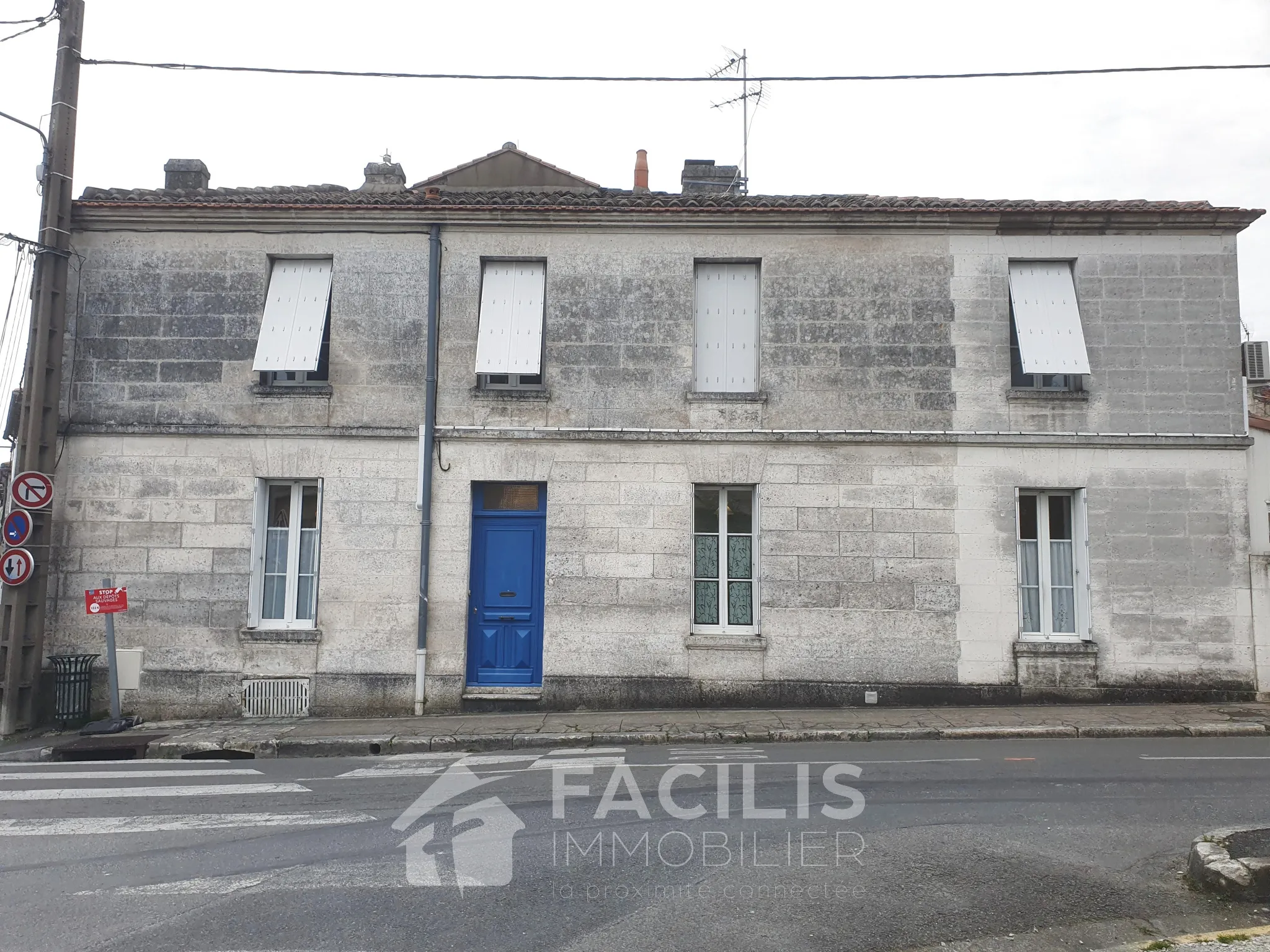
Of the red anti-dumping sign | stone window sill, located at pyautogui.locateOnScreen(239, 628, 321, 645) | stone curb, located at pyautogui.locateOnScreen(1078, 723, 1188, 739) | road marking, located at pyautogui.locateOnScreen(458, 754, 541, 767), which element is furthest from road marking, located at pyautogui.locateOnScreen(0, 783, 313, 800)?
stone curb, located at pyautogui.locateOnScreen(1078, 723, 1188, 739)

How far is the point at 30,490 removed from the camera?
10164 millimetres

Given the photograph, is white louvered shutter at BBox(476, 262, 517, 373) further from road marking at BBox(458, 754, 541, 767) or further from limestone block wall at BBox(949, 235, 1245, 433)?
limestone block wall at BBox(949, 235, 1245, 433)

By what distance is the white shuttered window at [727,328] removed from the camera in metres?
11.4

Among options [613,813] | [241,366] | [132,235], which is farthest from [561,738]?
[132,235]

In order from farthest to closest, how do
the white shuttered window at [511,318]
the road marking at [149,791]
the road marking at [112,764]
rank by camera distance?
the white shuttered window at [511,318] < the road marking at [112,764] < the road marking at [149,791]

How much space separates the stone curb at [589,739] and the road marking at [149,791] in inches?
67.0

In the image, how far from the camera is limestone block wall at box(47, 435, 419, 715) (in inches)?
428

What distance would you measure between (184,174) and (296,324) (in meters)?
3.77

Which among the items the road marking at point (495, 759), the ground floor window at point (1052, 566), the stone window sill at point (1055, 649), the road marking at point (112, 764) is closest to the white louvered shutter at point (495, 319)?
the road marking at point (495, 759)

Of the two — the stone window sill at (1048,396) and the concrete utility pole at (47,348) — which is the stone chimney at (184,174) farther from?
the stone window sill at (1048,396)

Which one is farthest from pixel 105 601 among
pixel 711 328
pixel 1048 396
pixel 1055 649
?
pixel 1048 396

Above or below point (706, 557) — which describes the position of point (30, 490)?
above

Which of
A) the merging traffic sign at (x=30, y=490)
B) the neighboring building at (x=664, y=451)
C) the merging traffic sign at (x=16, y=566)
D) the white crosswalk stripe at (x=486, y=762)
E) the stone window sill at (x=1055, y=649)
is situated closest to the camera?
the white crosswalk stripe at (x=486, y=762)

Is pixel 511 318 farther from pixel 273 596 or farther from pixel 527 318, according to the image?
pixel 273 596
